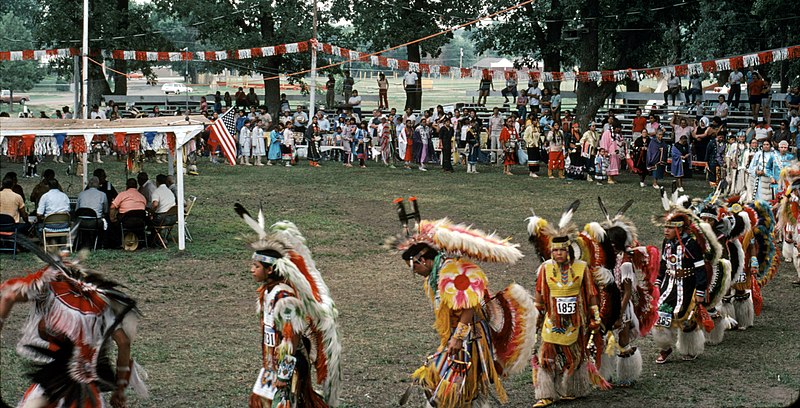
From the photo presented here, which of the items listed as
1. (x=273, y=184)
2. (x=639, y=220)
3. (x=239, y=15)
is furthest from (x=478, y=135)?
(x=239, y=15)

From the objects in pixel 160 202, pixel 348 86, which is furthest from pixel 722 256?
pixel 348 86

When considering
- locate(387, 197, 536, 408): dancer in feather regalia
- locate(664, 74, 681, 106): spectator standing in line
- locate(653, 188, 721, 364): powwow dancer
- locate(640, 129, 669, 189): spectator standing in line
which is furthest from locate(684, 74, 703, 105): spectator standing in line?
locate(387, 197, 536, 408): dancer in feather regalia

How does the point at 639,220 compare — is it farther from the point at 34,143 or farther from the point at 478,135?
the point at 34,143

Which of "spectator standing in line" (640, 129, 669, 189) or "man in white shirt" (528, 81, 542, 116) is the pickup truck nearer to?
"man in white shirt" (528, 81, 542, 116)

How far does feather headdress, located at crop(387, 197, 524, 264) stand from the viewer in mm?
7348

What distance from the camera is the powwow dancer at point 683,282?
9.99 meters

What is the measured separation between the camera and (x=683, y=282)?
1005 cm

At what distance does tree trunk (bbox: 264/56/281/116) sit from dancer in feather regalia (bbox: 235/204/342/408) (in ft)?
100

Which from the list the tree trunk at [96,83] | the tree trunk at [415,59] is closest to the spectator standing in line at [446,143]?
the tree trunk at [415,59]

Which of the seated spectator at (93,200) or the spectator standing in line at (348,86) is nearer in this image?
the seated spectator at (93,200)

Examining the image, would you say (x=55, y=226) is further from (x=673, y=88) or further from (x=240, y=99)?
(x=673, y=88)

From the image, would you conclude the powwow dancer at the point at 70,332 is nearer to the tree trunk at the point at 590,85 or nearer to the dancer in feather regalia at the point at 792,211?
the dancer in feather regalia at the point at 792,211

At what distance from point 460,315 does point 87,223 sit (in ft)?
32.4

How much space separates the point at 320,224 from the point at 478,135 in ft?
34.5
